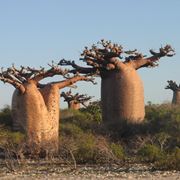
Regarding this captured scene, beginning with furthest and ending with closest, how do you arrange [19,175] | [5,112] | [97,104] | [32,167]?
1. [97,104]
2. [5,112]
3. [32,167]
4. [19,175]

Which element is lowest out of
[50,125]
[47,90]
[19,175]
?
[19,175]

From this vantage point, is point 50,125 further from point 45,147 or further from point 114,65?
point 114,65

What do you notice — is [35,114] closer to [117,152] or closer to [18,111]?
[18,111]

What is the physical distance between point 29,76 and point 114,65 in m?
4.59

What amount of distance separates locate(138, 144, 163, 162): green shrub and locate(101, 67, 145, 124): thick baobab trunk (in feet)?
15.1

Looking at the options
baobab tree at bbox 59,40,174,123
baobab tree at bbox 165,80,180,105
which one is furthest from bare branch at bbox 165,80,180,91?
baobab tree at bbox 59,40,174,123

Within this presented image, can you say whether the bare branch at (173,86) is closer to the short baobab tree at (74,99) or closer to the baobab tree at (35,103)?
the short baobab tree at (74,99)

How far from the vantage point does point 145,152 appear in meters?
18.1

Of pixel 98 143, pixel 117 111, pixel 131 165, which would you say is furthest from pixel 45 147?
pixel 117 111

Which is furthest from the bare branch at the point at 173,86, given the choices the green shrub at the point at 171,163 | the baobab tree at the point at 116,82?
the green shrub at the point at 171,163

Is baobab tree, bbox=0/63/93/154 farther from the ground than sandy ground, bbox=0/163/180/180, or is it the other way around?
baobab tree, bbox=0/63/93/154

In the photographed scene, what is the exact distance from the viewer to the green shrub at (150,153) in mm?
17797

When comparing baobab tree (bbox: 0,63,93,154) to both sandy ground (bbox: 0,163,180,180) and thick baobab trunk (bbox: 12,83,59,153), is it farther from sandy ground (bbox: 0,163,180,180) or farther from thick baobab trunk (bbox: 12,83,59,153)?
sandy ground (bbox: 0,163,180,180)

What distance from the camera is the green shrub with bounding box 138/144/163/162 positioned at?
58.4 feet
